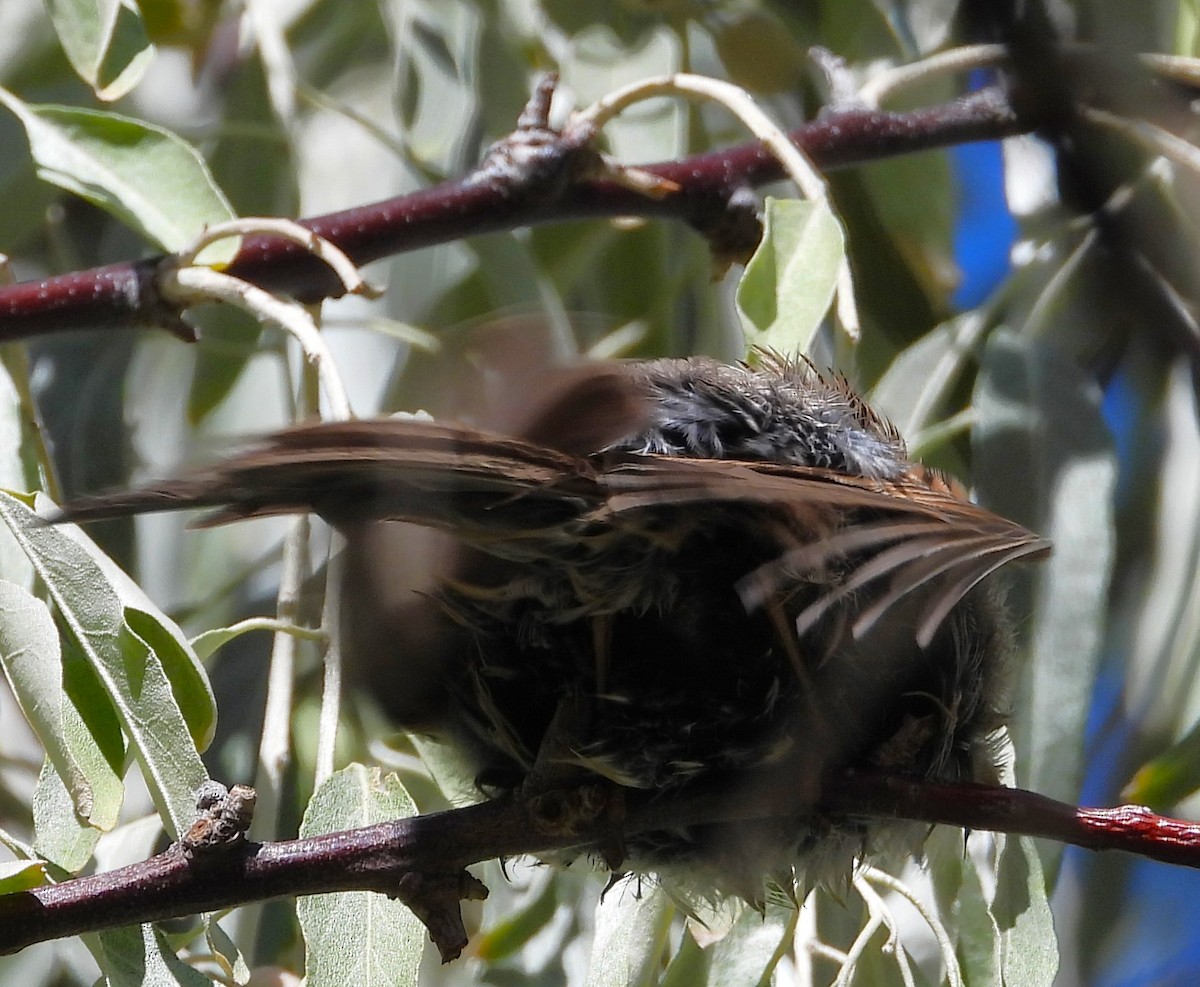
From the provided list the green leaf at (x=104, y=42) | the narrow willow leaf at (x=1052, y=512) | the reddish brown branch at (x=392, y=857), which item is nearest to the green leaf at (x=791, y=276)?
the narrow willow leaf at (x=1052, y=512)

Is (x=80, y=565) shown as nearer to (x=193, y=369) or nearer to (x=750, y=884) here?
(x=750, y=884)

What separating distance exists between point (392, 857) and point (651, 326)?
1.40 m

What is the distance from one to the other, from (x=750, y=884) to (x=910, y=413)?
87cm

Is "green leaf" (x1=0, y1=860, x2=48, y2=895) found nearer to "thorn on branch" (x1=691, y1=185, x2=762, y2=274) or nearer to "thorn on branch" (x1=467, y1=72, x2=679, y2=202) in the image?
"thorn on branch" (x1=467, y1=72, x2=679, y2=202)

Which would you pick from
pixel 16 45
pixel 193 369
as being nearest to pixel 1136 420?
pixel 193 369

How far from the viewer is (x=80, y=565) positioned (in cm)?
131

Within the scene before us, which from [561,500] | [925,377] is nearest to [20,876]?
[561,500]

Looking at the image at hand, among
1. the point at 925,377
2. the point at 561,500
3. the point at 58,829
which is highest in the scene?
the point at 561,500

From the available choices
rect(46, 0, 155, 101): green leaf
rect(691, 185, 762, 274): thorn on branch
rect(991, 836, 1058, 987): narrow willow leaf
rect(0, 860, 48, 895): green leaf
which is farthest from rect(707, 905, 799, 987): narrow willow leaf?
rect(46, 0, 155, 101): green leaf

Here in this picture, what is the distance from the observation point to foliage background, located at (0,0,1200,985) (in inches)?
74.2

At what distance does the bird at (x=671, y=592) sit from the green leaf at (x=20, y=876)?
34 centimetres

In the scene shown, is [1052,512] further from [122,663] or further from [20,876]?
[20,876]

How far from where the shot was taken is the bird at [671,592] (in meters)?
0.95

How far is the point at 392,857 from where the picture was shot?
3.69 ft
